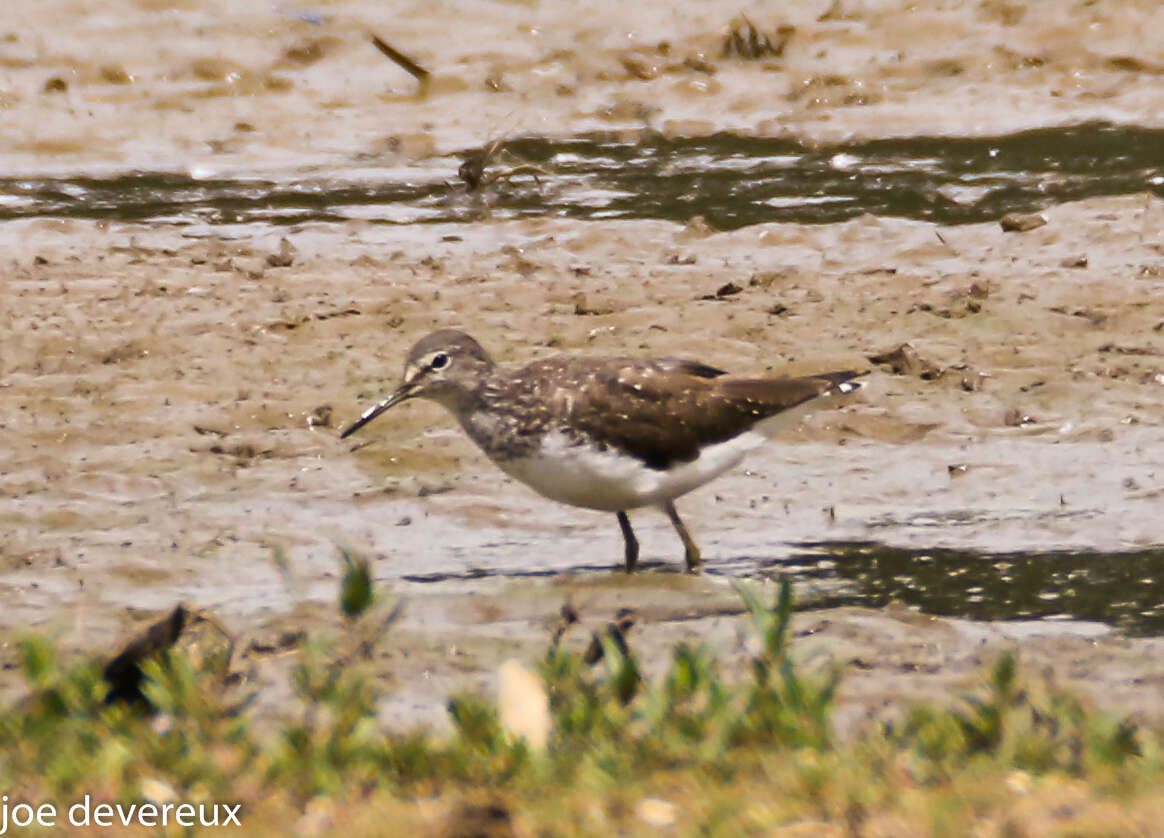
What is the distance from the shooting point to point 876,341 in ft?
35.9

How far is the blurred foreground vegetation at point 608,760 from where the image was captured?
445 centimetres

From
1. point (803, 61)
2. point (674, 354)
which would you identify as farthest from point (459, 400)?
point (803, 61)

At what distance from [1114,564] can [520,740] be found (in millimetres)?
3967

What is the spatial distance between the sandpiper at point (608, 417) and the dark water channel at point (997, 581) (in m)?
0.65

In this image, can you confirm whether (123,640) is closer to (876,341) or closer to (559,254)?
(876,341)

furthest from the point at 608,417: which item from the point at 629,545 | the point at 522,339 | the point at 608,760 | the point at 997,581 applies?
the point at 608,760

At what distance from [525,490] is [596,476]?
1.49 metres

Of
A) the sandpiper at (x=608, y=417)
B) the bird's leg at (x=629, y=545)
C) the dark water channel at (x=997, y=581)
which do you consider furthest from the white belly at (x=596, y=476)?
the dark water channel at (x=997, y=581)

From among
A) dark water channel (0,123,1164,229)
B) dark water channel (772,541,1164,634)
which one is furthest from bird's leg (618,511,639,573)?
dark water channel (0,123,1164,229)

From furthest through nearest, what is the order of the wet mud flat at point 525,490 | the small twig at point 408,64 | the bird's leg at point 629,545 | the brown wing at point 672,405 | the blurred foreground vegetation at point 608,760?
the small twig at point 408,64, the bird's leg at point 629,545, the brown wing at point 672,405, the wet mud flat at point 525,490, the blurred foreground vegetation at point 608,760

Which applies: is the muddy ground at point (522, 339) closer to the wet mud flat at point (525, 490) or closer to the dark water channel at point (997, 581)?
the wet mud flat at point (525, 490)

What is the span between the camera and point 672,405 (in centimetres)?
832

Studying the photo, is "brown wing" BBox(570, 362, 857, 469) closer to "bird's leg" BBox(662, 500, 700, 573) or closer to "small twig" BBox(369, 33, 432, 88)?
"bird's leg" BBox(662, 500, 700, 573)

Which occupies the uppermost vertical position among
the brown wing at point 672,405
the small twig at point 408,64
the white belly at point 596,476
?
the small twig at point 408,64
